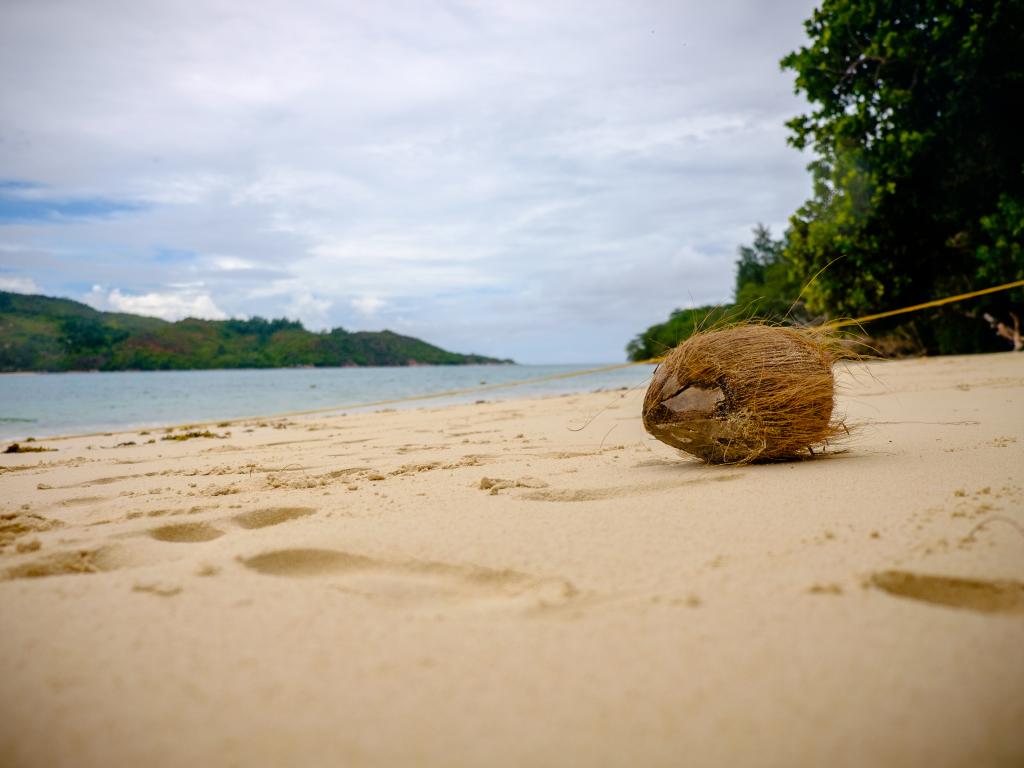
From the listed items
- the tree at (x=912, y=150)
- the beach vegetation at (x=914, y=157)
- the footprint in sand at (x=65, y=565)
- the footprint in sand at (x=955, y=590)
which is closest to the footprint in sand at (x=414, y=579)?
the footprint in sand at (x=65, y=565)

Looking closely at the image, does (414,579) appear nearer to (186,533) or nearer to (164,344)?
(186,533)

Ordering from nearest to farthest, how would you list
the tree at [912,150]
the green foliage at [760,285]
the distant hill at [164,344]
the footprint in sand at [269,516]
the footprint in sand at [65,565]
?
the footprint in sand at [65,565] < the footprint in sand at [269,516] < the tree at [912,150] < the green foliage at [760,285] < the distant hill at [164,344]

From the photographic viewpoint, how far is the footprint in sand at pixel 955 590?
1.48 metres

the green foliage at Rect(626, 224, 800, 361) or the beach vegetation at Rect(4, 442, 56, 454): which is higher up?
the green foliage at Rect(626, 224, 800, 361)

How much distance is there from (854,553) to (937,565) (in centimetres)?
20

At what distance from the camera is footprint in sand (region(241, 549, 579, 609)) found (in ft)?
5.45

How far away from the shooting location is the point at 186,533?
2.45m

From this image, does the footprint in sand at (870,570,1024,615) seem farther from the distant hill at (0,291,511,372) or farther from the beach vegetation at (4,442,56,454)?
the distant hill at (0,291,511,372)

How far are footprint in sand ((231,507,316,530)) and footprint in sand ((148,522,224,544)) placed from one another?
13cm

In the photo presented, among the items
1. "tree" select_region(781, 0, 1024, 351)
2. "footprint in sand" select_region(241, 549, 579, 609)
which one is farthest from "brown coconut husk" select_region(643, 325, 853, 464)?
"tree" select_region(781, 0, 1024, 351)

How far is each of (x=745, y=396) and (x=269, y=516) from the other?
7.76ft

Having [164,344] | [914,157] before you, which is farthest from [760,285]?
[164,344]

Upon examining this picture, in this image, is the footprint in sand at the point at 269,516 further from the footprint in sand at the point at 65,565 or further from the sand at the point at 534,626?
the footprint in sand at the point at 65,565

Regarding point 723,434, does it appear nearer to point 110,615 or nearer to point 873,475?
point 873,475
